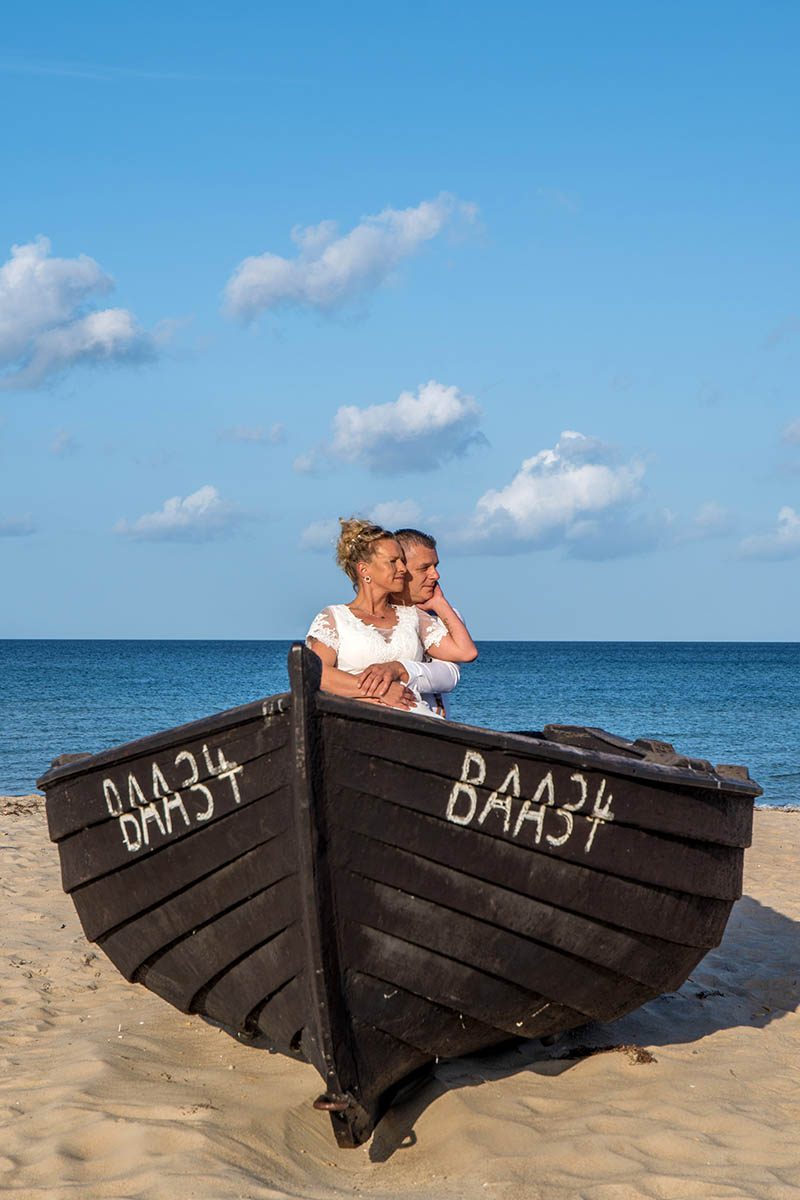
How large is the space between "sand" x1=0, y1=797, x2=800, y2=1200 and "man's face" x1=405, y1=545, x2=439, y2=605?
2.09m

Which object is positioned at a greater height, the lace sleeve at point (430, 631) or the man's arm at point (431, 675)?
the lace sleeve at point (430, 631)

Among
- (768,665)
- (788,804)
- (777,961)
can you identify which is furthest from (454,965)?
(768,665)

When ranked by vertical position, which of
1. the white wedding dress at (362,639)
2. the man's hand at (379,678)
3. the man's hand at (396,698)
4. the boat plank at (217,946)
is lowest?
the boat plank at (217,946)

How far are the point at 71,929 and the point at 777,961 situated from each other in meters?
4.46

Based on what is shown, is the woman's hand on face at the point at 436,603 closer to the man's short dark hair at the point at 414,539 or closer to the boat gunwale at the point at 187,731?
the man's short dark hair at the point at 414,539

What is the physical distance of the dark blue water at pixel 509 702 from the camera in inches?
1043

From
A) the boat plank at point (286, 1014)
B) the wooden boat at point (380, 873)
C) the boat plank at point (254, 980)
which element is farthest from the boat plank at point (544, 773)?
the boat plank at point (286, 1014)

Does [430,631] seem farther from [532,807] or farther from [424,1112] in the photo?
[424,1112]

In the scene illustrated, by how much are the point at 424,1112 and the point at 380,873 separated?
125cm

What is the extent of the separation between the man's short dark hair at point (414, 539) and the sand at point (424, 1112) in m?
2.30

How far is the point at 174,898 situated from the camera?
431 cm

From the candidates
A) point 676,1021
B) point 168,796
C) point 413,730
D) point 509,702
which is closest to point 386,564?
point 413,730

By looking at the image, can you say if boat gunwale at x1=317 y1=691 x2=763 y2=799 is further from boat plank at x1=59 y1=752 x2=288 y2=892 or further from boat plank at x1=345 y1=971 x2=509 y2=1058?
boat plank at x1=345 y1=971 x2=509 y2=1058

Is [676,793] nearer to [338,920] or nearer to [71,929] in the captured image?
[338,920]
